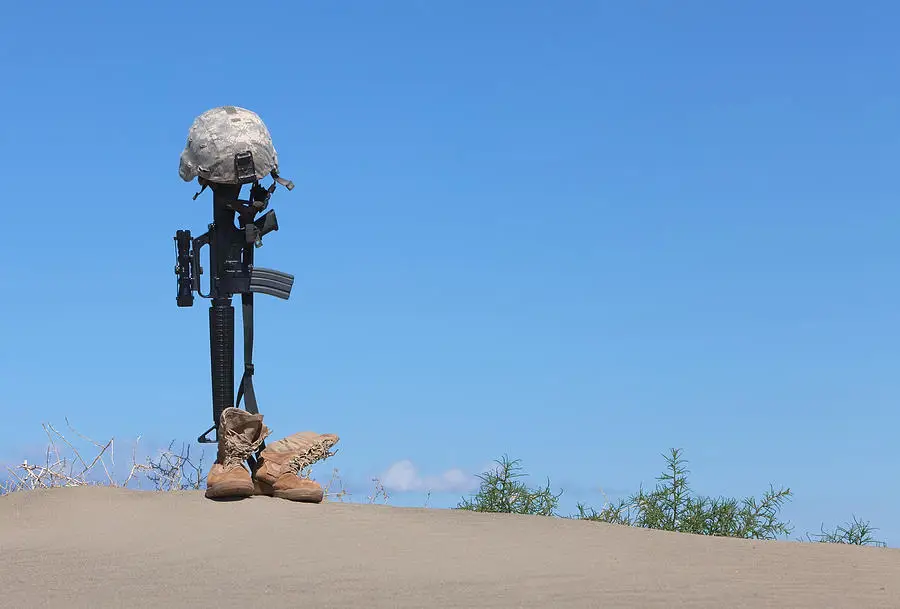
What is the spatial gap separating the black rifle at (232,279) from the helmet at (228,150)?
0.19m

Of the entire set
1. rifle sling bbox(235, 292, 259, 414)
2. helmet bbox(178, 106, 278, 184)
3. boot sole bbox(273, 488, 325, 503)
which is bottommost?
boot sole bbox(273, 488, 325, 503)

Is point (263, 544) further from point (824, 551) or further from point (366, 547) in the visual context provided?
point (824, 551)

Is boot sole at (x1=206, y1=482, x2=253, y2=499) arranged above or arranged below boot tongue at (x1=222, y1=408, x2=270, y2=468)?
below

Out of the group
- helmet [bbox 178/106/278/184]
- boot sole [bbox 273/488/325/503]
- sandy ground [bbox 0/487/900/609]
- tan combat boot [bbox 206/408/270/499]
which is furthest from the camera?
helmet [bbox 178/106/278/184]

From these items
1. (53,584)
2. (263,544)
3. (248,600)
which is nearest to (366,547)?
(263,544)

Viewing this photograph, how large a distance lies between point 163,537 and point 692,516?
5150 millimetres

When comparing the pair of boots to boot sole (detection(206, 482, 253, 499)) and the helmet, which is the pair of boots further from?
the helmet

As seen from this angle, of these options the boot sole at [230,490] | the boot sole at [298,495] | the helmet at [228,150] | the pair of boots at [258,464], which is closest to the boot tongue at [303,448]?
the pair of boots at [258,464]

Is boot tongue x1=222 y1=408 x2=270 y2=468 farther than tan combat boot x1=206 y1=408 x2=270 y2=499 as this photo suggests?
Yes

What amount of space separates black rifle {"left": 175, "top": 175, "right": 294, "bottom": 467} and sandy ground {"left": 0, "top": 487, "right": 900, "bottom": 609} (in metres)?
1.13

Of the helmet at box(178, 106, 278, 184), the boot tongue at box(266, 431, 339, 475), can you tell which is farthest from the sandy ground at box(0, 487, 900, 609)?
the helmet at box(178, 106, 278, 184)

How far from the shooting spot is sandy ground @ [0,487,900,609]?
24.0ft

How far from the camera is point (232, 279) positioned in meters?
11.1

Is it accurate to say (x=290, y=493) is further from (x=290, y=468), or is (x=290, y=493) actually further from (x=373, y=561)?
(x=373, y=561)
